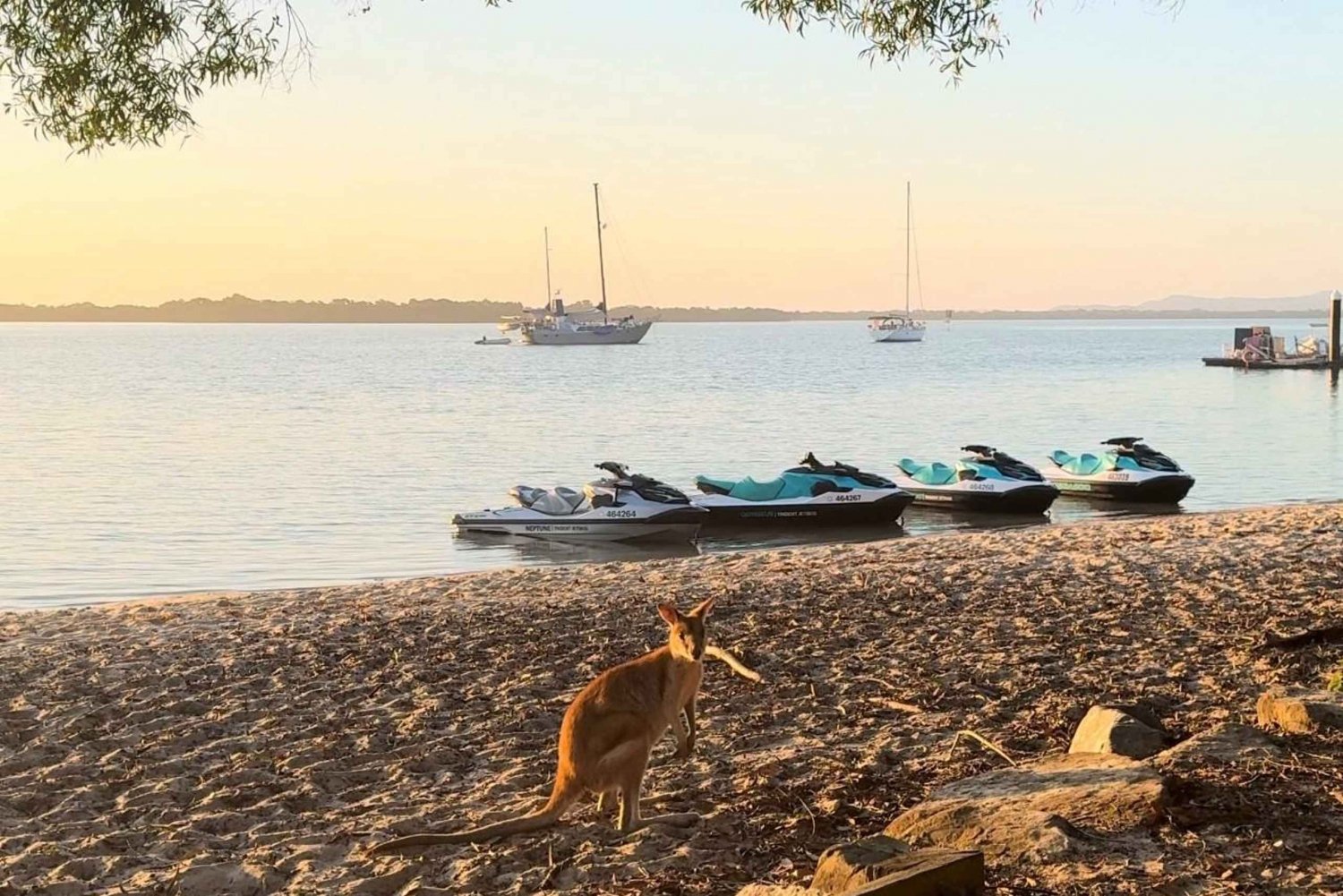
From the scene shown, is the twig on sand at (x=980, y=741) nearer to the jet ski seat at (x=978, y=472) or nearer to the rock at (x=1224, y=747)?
the rock at (x=1224, y=747)

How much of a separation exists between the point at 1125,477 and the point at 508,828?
22.6m

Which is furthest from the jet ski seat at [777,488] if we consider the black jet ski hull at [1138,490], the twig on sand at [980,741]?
the twig on sand at [980,741]

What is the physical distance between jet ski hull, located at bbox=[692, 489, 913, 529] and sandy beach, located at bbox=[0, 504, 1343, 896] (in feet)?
27.6

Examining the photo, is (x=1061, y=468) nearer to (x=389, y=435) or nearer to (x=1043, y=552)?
(x=1043, y=552)

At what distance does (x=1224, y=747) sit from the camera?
18.5ft

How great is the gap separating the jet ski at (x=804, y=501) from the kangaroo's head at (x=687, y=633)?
672 inches

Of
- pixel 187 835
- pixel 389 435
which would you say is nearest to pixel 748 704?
pixel 187 835

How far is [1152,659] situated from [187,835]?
232 inches

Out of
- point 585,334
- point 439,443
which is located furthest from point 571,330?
point 439,443

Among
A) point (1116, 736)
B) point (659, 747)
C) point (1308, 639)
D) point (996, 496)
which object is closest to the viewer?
point (1116, 736)

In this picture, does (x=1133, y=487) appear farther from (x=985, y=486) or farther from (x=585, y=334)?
(x=585, y=334)

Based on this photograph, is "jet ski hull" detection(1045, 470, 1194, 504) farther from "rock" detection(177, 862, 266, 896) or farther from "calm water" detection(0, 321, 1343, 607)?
"rock" detection(177, 862, 266, 896)

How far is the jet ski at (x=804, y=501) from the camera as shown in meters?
22.9

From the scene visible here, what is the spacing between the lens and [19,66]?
981 centimetres
